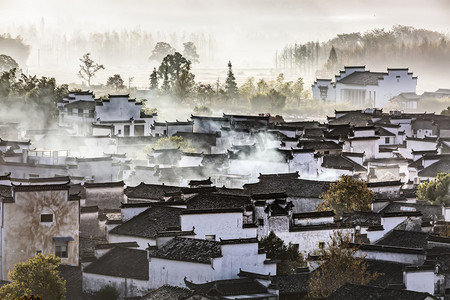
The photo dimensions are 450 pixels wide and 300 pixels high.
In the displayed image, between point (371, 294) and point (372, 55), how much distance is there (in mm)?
101202

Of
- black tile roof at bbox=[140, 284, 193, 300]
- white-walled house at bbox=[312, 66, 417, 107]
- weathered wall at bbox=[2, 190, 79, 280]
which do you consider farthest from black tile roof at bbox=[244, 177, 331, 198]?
white-walled house at bbox=[312, 66, 417, 107]

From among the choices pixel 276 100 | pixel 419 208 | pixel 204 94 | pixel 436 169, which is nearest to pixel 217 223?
pixel 419 208

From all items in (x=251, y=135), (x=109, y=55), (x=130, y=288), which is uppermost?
(x=109, y=55)

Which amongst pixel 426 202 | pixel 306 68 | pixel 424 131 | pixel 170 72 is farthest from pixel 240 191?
pixel 306 68

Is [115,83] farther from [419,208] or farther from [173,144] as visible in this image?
[419,208]

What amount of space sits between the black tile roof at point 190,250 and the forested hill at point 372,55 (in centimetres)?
8711

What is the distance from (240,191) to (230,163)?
8557 millimetres

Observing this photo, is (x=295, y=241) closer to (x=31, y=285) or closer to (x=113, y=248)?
(x=113, y=248)

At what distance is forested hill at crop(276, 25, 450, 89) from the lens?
122m

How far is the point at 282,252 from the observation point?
31.7 metres

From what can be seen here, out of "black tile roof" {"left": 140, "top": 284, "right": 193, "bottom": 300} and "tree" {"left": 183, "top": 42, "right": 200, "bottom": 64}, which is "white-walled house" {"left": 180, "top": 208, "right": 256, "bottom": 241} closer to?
"black tile roof" {"left": 140, "top": 284, "right": 193, "bottom": 300}

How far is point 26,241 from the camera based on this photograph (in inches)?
1268

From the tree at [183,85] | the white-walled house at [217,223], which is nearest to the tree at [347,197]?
the white-walled house at [217,223]

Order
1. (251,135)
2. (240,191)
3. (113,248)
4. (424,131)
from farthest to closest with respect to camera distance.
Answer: (424,131) → (251,135) → (240,191) → (113,248)
